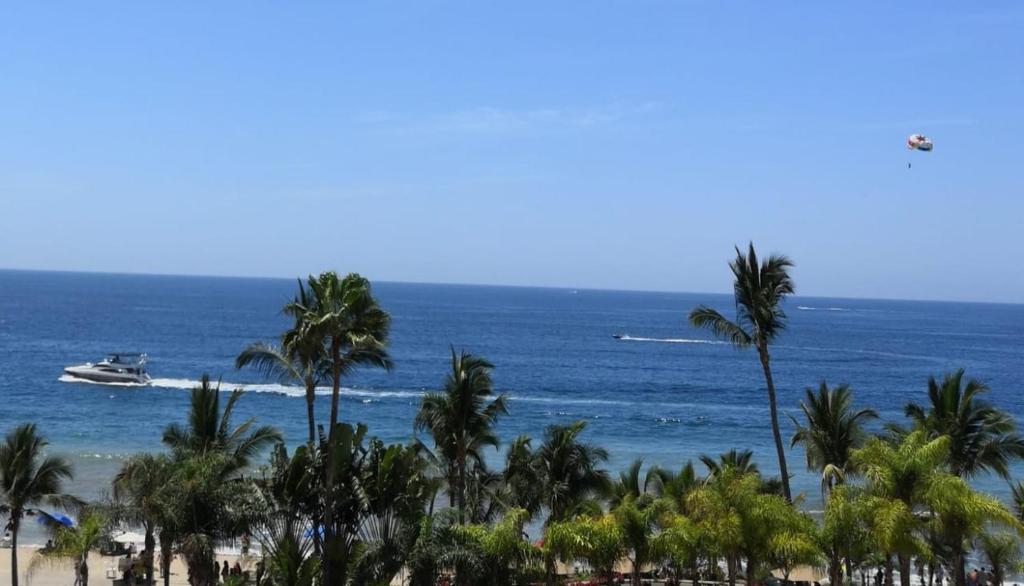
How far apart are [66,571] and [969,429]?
2607 cm

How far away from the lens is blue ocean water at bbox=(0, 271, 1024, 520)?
6462 cm

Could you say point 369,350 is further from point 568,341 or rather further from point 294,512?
point 568,341

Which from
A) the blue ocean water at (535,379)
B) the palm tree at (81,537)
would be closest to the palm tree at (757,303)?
the palm tree at (81,537)

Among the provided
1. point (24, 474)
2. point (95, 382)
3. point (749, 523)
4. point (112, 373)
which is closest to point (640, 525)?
point (749, 523)

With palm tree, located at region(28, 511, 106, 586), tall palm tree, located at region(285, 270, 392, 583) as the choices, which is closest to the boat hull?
palm tree, located at region(28, 511, 106, 586)

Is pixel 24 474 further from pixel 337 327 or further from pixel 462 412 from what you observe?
pixel 462 412

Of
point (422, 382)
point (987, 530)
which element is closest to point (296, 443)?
point (422, 382)

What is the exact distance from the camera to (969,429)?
77.5ft

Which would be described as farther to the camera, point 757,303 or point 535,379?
point 535,379

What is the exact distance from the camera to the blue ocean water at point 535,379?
212 feet

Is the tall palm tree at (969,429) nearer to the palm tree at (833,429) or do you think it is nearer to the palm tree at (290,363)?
the palm tree at (833,429)

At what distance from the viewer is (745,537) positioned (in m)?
19.8

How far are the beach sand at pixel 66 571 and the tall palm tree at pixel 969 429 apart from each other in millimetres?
18244

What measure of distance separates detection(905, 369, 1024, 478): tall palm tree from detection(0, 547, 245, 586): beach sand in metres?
18.2
